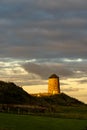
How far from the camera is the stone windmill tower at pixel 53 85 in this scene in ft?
558

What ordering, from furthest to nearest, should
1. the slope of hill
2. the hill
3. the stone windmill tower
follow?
the stone windmill tower, the hill, the slope of hill

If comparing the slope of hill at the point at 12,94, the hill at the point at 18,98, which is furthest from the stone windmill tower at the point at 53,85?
the slope of hill at the point at 12,94

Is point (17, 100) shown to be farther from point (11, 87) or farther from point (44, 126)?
point (44, 126)

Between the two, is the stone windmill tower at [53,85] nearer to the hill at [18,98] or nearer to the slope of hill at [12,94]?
the hill at [18,98]

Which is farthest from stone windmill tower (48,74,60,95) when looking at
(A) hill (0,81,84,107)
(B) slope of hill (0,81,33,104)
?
(B) slope of hill (0,81,33,104)

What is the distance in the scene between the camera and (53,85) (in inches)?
6752

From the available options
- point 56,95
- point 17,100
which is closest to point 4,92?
point 17,100

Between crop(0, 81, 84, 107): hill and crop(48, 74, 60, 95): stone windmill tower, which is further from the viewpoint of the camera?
crop(48, 74, 60, 95): stone windmill tower

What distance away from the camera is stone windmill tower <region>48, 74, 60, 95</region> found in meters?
170

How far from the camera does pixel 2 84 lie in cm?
14062

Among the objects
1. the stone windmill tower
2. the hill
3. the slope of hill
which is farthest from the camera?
the stone windmill tower

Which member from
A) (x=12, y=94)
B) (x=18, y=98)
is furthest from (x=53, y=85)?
(x=18, y=98)

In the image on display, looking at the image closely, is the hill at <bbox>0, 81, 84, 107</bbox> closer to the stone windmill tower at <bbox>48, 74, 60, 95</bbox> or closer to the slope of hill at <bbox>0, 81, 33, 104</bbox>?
the slope of hill at <bbox>0, 81, 33, 104</bbox>

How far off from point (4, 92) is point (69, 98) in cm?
4104
